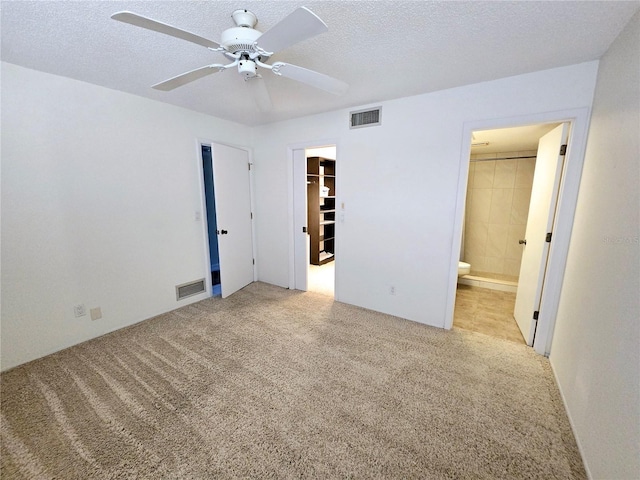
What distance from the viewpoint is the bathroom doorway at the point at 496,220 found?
3412 millimetres

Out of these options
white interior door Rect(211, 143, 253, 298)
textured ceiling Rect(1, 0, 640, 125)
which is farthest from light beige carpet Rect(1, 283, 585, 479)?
textured ceiling Rect(1, 0, 640, 125)

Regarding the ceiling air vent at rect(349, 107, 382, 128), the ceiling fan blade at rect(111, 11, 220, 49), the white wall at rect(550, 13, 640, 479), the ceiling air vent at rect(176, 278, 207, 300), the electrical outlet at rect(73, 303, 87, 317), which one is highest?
the ceiling air vent at rect(349, 107, 382, 128)

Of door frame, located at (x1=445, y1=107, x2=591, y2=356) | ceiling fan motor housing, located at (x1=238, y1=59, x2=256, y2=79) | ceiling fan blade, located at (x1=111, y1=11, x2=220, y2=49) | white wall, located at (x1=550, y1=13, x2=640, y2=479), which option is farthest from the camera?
door frame, located at (x1=445, y1=107, x2=591, y2=356)

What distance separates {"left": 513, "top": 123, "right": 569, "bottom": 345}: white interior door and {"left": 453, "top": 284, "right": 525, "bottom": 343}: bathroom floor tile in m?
0.14

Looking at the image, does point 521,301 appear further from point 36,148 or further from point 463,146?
point 36,148

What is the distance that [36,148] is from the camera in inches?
79.6

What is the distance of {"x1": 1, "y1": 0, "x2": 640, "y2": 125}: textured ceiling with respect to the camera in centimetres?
131

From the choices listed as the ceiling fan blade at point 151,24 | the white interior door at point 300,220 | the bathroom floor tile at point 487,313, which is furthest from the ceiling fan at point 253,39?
A: the bathroom floor tile at point 487,313

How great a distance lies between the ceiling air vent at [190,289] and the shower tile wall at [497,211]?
4.37 m

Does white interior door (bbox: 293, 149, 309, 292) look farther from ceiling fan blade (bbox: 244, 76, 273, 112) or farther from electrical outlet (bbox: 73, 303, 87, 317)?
electrical outlet (bbox: 73, 303, 87, 317)

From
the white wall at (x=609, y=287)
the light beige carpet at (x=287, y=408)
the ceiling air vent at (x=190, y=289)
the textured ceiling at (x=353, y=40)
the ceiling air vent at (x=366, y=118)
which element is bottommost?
the light beige carpet at (x=287, y=408)

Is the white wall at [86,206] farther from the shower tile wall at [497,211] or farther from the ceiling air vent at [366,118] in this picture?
the shower tile wall at [497,211]

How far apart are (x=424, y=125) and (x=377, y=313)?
82.9 inches

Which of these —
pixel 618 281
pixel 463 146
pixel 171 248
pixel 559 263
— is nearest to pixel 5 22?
pixel 171 248
